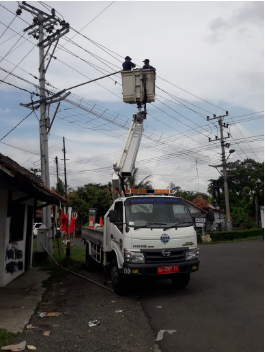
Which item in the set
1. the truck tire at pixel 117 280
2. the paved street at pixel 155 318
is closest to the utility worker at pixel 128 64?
the truck tire at pixel 117 280

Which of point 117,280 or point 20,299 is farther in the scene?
point 117,280

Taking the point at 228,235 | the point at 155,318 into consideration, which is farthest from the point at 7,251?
the point at 228,235

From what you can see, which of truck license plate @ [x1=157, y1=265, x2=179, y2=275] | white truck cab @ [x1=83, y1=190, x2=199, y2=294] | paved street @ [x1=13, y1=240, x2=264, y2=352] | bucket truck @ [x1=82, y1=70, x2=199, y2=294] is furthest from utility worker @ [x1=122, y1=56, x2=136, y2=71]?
paved street @ [x1=13, y1=240, x2=264, y2=352]

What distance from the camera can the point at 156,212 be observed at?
772 centimetres

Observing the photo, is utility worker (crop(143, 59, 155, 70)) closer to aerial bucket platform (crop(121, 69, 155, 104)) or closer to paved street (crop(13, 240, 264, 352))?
aerial bucket platform (crop(121, 69, 155, 104))

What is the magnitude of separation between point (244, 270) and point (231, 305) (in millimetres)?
4645

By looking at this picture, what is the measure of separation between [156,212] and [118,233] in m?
1.04

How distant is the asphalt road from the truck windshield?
1.65m

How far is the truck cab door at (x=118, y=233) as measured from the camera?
7466mm

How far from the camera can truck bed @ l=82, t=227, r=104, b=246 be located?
9.45m

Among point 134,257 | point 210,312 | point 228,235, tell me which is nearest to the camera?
point 210,312

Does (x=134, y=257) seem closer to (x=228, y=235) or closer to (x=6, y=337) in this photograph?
(x=6, y=337)

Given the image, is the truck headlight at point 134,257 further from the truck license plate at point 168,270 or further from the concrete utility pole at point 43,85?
the concrete utility pole at point 43,85

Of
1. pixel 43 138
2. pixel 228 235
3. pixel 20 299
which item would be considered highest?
pixel 43 138
